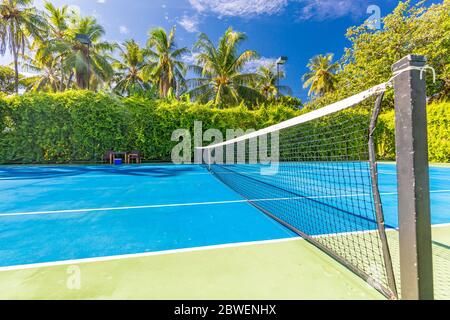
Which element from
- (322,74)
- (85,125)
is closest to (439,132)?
(322,74)

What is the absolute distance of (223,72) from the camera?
20.0m

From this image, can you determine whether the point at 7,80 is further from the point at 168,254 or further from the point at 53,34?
the point at 168,254

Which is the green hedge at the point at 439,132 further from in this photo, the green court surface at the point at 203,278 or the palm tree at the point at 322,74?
the palm tree at the point at 322,74

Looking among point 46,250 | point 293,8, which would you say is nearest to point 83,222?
point 46,250

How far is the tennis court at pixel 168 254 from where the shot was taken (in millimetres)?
1657

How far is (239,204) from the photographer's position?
4.32m

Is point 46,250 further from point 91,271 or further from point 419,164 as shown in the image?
point 419,164

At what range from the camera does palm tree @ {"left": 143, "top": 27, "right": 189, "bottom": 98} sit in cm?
2084

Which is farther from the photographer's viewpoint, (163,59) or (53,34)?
(53,34)

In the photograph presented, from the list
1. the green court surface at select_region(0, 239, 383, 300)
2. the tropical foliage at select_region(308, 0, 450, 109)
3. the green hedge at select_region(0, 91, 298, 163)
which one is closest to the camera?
the green court surface at select_region(0, 239, 383, 300)

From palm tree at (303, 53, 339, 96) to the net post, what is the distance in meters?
30.9

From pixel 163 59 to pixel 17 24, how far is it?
11817mm

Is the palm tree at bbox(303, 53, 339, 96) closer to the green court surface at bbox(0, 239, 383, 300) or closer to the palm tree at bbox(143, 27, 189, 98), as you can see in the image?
the palm tree at bbox(143, 27, 189, 98)

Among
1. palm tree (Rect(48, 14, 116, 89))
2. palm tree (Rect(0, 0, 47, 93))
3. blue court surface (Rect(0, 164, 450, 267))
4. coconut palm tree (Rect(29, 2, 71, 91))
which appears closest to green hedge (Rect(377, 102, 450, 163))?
blue court surface (Rect(0, 164, 450, 267))
